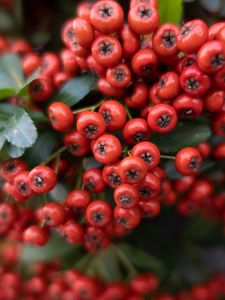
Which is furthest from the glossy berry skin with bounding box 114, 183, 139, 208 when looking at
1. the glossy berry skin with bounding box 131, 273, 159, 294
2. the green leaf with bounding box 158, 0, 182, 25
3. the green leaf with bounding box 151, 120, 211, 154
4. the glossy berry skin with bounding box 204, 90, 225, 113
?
the glossy berry skin with bounding box 131, 273, 159, 294

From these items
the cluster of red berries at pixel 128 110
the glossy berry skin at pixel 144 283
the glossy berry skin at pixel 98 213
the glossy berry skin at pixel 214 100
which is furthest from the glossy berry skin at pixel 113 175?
the glossy berry skin at pixel 144 283

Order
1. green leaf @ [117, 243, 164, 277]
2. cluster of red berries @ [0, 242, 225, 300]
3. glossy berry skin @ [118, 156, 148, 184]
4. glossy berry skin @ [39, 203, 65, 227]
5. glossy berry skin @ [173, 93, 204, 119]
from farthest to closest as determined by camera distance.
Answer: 1. green leaf @ [117, 243, 164, 277]
2. cluster of red berries @ [0, 242, 225, 300]
3. glossy berry skin @ [39, 203, 65, 227]
4. glossy berry skin @ [173, 93, 204, 119]
5. glossy berry skin @ [118, 156, 148, 184]

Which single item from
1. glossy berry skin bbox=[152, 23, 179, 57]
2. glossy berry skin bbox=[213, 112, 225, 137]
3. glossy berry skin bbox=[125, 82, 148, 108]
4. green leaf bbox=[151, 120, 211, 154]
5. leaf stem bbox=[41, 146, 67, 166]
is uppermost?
glossy berry skin bbox=[152, 23, 179, 57]

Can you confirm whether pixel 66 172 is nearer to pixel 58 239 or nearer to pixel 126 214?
pixel 126 214

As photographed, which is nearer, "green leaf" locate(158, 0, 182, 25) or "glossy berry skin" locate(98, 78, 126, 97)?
"glossy berry skin" locate(98, 78, 126, 97)

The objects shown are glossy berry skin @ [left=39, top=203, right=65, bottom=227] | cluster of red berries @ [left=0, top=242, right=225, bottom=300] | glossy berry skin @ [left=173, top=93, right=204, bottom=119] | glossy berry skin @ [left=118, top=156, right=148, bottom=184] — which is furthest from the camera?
cluster of red berries @ [left=0, top=242, right=225, bottom=300]

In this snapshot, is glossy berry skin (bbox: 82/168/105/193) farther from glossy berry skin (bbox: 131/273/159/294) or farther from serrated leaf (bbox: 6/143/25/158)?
glossy berry skin (bbox: 131/273/159/294)

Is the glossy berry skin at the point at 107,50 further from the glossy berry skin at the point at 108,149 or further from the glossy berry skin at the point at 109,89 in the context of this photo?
the glossy berry skin at the point at 108,149
